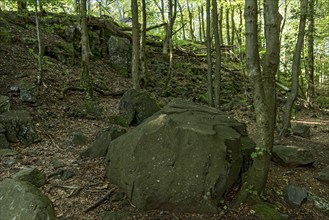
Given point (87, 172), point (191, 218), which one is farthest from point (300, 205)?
point (87, 172)

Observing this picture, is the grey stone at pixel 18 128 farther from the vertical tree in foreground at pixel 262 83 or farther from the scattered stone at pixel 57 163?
the vertical tree in foreground at pixel 262 83

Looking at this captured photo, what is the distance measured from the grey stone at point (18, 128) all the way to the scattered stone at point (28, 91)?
1.53 metres

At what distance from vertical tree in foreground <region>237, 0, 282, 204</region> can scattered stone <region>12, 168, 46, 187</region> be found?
3.71 meters

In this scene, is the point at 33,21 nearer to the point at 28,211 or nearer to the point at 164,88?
the point at 164,88

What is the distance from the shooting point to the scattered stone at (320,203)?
5.11m

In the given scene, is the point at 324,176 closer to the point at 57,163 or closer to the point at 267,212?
the point at 267,212

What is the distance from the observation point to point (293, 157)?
6746mm

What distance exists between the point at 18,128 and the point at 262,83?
5.90m

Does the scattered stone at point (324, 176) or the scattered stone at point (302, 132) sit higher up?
the scattered stone at point (302, 132)

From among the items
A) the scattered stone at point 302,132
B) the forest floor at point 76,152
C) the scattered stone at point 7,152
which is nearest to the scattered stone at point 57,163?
the forest floor at point 76,152

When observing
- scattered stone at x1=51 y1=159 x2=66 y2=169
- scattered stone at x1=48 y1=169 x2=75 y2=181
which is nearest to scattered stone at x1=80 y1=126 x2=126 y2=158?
scattered stone at x1=51 y1=159 x2=66 y2=169

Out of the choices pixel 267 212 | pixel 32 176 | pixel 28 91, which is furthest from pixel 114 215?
pixel 28 91

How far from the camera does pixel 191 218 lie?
455 centimetres

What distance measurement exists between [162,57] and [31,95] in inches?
416
